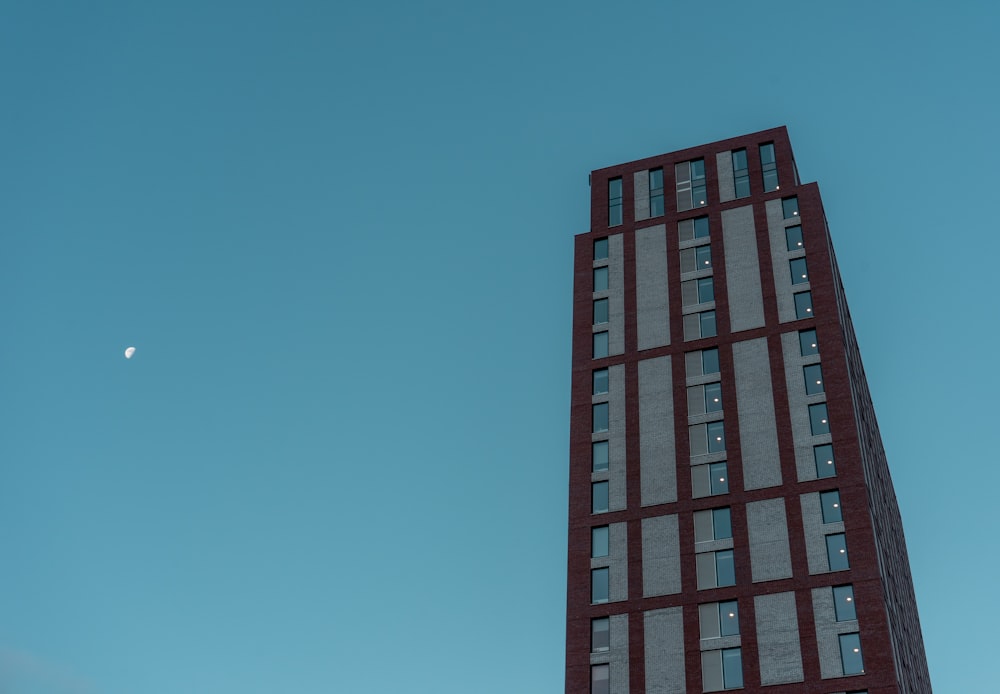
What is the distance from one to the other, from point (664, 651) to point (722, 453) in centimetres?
1440

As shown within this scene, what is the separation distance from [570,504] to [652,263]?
71.5ft

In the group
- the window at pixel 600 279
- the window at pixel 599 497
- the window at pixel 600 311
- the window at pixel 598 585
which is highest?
the window at pixel 600 279

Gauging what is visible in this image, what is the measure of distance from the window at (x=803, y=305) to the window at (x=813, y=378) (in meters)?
4.73

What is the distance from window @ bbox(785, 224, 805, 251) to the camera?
295 ft

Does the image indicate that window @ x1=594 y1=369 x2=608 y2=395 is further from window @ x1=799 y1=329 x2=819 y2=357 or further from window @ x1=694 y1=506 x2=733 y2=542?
window @ x1=799 y1=329 x2=819 y2=357

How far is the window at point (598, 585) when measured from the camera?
77625 mm

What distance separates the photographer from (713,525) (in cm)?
7788

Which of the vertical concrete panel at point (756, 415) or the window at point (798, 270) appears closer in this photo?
the vertical concrete panel at point (756, 415)

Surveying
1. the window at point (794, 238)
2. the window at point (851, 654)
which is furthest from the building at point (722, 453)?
the window at point (794, 238)

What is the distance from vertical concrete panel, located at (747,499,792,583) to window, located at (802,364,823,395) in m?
8.82

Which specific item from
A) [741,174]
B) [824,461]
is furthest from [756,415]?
[741,174]

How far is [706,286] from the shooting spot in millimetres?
90375

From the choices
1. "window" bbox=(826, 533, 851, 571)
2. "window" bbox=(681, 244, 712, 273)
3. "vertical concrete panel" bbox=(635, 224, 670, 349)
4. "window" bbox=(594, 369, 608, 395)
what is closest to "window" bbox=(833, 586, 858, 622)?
"window" bbox=(826, 533, 851, 571)

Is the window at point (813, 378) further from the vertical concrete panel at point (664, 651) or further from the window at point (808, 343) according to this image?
the vertical concrete panel at point (664, 651)
